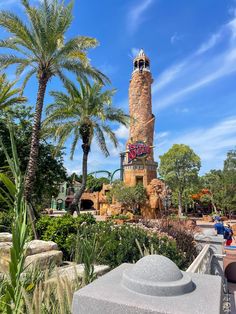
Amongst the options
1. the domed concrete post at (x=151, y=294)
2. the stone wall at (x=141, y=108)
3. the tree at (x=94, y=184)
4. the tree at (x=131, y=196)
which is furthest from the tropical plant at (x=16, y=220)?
the tree at (x=94, y=184)

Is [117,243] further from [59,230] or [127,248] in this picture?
[59,230]

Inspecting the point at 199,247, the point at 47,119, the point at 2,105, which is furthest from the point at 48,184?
the point at 199,247

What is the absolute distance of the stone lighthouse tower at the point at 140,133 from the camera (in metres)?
35.1

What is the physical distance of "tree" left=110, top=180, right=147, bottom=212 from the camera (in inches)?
1171

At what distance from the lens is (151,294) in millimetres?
1678

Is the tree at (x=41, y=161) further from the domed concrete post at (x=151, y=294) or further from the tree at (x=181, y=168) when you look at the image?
the tree at (x=181, y=168)

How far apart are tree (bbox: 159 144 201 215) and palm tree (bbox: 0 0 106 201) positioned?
1005 inches

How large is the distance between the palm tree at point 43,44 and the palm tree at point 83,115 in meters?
2.47

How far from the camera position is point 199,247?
8.80m

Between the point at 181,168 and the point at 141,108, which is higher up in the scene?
the point at 141,108

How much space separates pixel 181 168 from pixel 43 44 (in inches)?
1105

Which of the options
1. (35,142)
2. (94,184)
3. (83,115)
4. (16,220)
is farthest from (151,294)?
(94,184)

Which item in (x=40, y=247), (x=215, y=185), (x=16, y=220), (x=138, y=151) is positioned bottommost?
(x=40, y=247)

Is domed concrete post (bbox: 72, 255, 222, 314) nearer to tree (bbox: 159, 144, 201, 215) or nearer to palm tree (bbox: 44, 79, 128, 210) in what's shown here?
palm tree (bbox: 44, 79, 128, 210)
